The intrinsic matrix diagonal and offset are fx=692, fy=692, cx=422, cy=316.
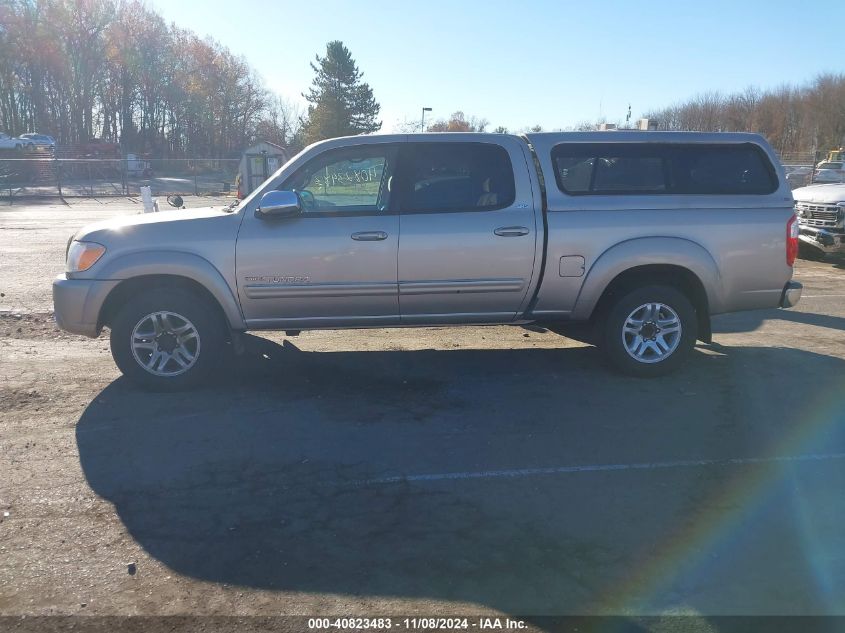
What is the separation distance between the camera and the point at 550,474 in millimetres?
4223

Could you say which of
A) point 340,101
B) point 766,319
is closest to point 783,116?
point 340,101

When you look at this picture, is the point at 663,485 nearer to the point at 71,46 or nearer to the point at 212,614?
the point at 212,614

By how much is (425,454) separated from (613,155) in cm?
315

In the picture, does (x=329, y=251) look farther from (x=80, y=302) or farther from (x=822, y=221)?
(x=822, y=221)

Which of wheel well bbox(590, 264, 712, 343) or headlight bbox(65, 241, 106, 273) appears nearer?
headlight bbox(65, 241, 106, 273)

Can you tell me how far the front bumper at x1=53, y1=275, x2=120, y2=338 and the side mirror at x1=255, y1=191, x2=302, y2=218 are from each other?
1344 mm

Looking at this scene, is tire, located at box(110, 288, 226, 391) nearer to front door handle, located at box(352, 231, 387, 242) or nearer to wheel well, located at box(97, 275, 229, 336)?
wheel well, located at box(97, 275, 229, 336)

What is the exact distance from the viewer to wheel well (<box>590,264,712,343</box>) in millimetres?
5918

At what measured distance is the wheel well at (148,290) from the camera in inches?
220

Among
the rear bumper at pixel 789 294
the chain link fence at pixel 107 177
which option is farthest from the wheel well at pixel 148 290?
the chain link fence at pixel 107 177

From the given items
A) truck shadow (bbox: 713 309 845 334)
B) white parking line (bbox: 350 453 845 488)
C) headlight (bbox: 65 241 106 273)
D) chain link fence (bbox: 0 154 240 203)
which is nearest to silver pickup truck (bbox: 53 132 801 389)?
headlight (bbox: 65 241 106 273)

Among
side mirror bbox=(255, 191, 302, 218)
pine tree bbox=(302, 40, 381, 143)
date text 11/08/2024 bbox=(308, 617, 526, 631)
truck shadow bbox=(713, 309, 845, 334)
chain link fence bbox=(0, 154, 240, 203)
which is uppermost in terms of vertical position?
pine tree bbox=(302, 40, 381, 143)

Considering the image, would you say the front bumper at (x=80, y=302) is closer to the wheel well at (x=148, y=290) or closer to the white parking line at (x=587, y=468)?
the wheel well at (x=148, y=290)

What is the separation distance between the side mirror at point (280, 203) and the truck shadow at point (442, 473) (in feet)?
4.80
